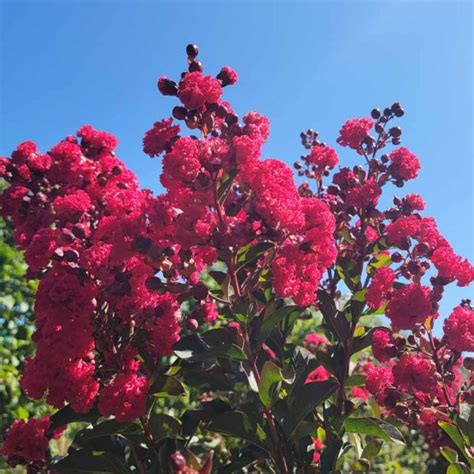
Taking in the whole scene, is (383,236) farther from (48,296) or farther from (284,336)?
(48,296)

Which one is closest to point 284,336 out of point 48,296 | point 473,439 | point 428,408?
point 428,408

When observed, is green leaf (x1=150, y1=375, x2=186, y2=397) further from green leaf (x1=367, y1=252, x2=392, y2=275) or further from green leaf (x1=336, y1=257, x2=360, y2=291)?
green leaf (x1=367, y1=252, x2=392, y2=275)

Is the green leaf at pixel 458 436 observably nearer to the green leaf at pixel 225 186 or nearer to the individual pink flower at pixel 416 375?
the individual pink flower at pixel 416 375

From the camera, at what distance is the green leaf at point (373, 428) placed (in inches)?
75.5

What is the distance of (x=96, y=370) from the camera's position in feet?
6.27

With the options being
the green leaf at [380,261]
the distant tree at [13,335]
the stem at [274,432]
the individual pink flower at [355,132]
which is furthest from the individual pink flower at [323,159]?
the distant tree at [13,335]

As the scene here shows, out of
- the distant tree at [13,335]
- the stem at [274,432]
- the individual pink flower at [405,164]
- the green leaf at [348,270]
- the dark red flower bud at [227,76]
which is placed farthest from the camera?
the distant tree at [13,335]

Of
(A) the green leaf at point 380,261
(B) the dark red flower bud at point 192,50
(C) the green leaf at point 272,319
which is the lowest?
(C) the green leaf at point 272,319

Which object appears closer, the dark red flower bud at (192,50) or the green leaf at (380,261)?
the dark red flower bud at (192,50)

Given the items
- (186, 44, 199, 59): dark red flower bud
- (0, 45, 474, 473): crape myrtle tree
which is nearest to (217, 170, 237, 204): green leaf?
(0, 45, 474, 473): crape myrtle tree

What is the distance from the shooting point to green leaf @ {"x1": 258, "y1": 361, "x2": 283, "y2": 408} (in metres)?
1.79

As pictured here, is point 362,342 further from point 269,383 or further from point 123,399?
point 123,399

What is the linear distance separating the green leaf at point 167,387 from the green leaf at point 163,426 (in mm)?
89

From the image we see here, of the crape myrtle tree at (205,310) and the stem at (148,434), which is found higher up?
the crape myrtle tree at (205,310)
